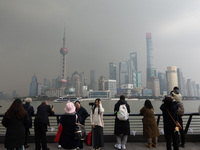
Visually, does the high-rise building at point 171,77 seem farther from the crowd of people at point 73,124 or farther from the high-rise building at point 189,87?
the crowd of people at point 73,124

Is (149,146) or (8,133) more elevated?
(8,133)

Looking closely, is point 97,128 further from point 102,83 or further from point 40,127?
point 102,83

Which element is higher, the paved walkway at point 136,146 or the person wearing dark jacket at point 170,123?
the person wearing dark jacket at point 170,123

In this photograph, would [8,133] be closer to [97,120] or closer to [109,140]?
[97,120]

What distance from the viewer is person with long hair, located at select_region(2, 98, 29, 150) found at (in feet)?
9.35

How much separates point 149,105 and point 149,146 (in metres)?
1.19

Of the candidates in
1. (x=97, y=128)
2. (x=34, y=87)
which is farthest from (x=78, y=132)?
(x=34, y=87)

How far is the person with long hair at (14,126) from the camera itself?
9.35 ft

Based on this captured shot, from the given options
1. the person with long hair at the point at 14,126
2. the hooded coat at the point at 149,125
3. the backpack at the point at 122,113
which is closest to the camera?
the person with long hair at the point at 14,126

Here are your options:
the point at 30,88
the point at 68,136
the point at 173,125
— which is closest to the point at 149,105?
the point at 173,125

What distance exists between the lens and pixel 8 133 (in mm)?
2855

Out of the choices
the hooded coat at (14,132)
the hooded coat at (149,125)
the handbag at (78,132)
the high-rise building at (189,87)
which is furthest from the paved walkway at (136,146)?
the high-rise building at (189,87)

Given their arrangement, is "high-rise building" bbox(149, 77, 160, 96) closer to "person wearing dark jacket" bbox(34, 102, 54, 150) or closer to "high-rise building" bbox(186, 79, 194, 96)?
"high-rise building" bbox(186, 79, 194, 96)

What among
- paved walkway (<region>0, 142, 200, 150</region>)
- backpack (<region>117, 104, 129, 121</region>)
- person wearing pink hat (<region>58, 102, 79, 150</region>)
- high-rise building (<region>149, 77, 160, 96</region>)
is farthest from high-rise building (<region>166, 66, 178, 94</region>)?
person wearing pink hat (<region>58, 102, 79, 150</region>)
